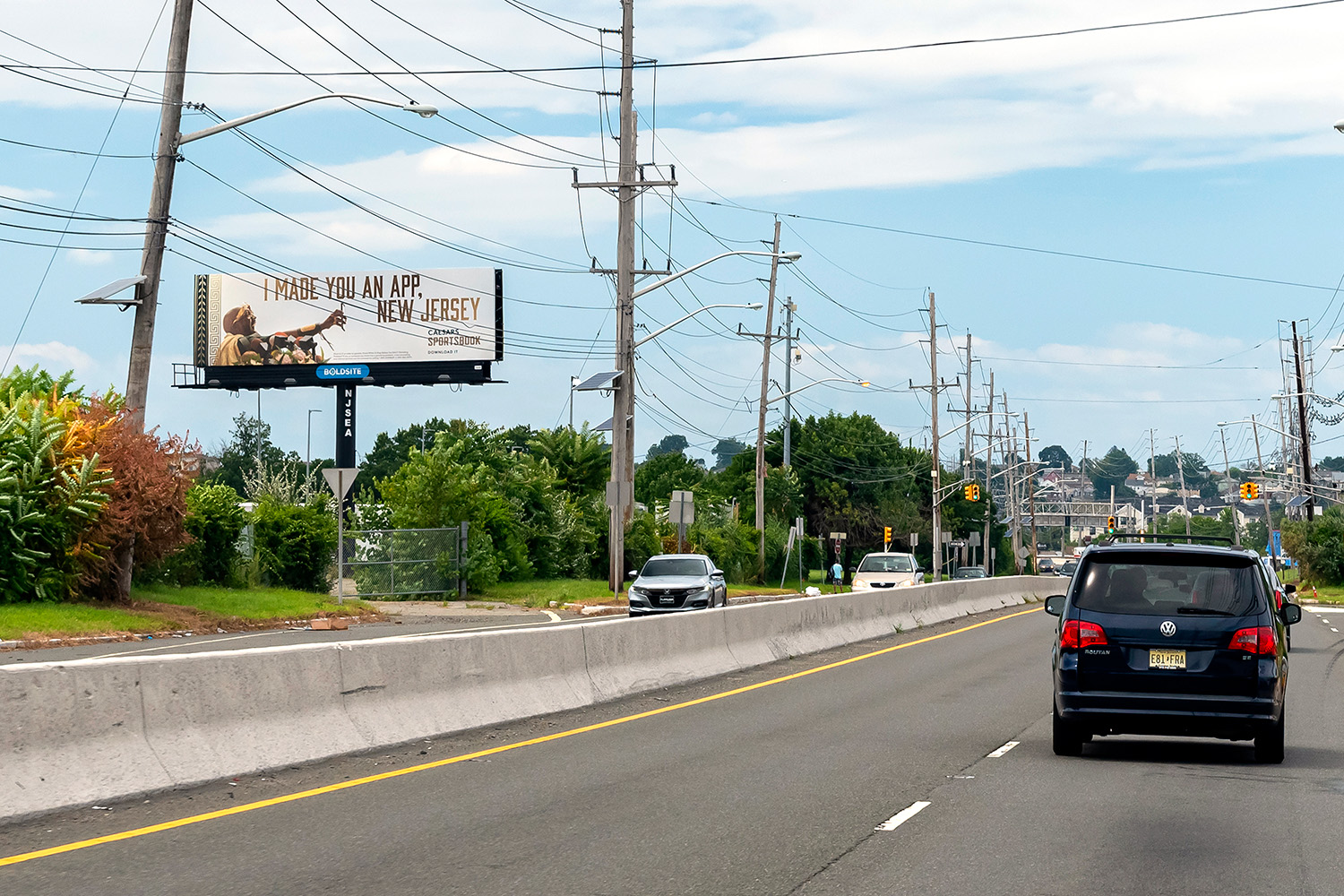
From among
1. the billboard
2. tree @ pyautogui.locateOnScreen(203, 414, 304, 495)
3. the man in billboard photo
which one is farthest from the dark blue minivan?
tree @ pyautogui.locateOnScreen(203, 414, 304, 495)

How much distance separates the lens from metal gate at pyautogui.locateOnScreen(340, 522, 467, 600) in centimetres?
4350

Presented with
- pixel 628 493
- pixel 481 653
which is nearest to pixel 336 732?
pixel 481 653

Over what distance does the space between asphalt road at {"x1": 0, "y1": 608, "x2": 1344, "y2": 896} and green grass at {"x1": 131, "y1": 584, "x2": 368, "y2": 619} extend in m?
18.0

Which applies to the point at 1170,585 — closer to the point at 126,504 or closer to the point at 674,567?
the point at 126,504

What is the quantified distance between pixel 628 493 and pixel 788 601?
55.9 ft

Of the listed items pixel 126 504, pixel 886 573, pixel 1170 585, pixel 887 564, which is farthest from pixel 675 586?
pixel 1170 585

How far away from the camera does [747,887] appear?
7.87 meters

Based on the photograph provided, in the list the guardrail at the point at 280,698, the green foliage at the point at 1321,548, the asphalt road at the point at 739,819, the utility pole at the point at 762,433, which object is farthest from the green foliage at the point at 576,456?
the asphalt road at the point at 739,819

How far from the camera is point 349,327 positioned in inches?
2857

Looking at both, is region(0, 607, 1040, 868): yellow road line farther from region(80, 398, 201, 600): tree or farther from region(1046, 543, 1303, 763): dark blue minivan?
region(80, 398, 201, 600): tree

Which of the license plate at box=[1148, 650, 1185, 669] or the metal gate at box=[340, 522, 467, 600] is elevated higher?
the metal gate at box=[340, 522, 467, 600]

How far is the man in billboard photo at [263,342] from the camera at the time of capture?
72.5 metres

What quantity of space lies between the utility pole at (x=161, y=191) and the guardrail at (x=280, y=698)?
527 inches

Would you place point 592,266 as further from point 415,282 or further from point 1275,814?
point 1275,814
